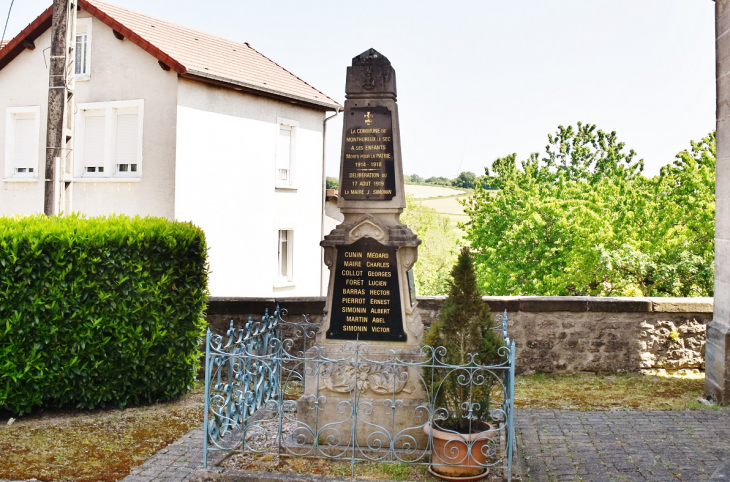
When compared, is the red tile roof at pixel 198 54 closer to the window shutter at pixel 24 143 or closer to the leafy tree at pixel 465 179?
the window shutter at pixel 24 143

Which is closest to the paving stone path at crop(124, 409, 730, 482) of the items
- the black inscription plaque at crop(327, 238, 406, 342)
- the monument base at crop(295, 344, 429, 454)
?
the monument base at crop(295, 344, 429, 454)

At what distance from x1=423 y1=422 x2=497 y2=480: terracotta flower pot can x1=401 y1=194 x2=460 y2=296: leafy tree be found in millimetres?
46747

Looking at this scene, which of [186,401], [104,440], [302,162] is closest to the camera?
[104,440]

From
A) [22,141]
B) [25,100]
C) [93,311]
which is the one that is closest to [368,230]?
[93,311]

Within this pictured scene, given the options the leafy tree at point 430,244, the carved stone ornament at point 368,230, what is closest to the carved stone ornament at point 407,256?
the carved stone ornament at point 368,230

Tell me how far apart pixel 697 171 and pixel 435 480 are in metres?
26.7

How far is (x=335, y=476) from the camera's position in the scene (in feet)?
18.5

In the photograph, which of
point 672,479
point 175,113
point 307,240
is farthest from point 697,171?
point 672,479

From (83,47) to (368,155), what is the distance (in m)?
17.2

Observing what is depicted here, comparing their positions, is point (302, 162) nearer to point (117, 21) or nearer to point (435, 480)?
point (117, 21)

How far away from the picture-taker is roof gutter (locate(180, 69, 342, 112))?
19.3 m

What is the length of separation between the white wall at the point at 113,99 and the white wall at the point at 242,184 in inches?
19.1

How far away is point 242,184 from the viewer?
21.5m

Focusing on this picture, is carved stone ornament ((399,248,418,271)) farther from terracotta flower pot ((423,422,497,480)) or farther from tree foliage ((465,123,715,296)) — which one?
tree foliage ((465,123,715,296))
